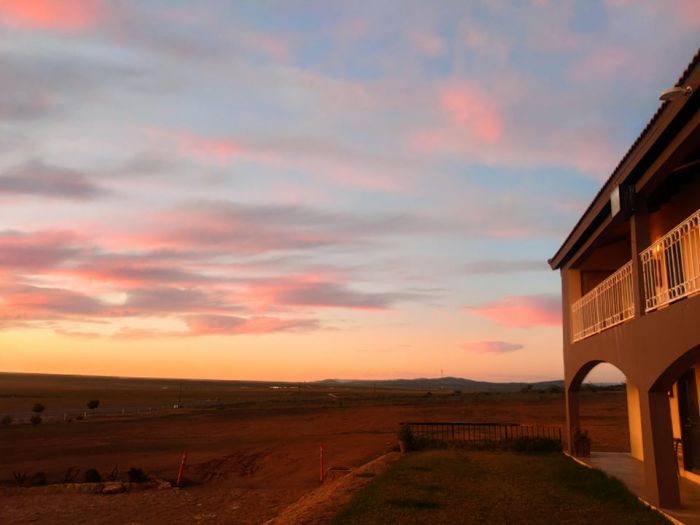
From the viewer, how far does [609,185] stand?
10219 millimetres

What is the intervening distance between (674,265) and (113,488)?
15.2m

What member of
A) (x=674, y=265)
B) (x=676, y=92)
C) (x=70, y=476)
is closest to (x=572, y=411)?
(x=674, y=265)

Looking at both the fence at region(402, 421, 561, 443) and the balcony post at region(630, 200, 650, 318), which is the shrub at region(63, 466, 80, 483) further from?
the balcony post at region(630, 200, 650, 318)

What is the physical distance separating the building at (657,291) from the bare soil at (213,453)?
19.6 ft

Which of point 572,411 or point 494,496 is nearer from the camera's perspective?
point 494,496

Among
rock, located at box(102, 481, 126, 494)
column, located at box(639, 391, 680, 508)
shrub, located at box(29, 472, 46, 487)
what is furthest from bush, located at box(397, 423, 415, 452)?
shrub, located at box(29, 472, 46, 487)

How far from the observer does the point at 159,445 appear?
2712cm

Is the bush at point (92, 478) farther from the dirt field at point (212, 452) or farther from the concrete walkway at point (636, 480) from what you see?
the concrete walkway at point (636, 480)

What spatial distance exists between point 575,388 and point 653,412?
751 cm

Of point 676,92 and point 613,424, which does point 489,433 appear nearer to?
point 613,424

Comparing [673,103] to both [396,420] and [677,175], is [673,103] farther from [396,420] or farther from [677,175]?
[396,420]

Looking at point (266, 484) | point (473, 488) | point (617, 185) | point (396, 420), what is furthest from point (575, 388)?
point (396, 420)

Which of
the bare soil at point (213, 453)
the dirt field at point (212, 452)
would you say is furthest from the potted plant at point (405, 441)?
the bare soil at point (213, 453)

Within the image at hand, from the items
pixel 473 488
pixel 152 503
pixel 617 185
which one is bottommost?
pixel 152 503
